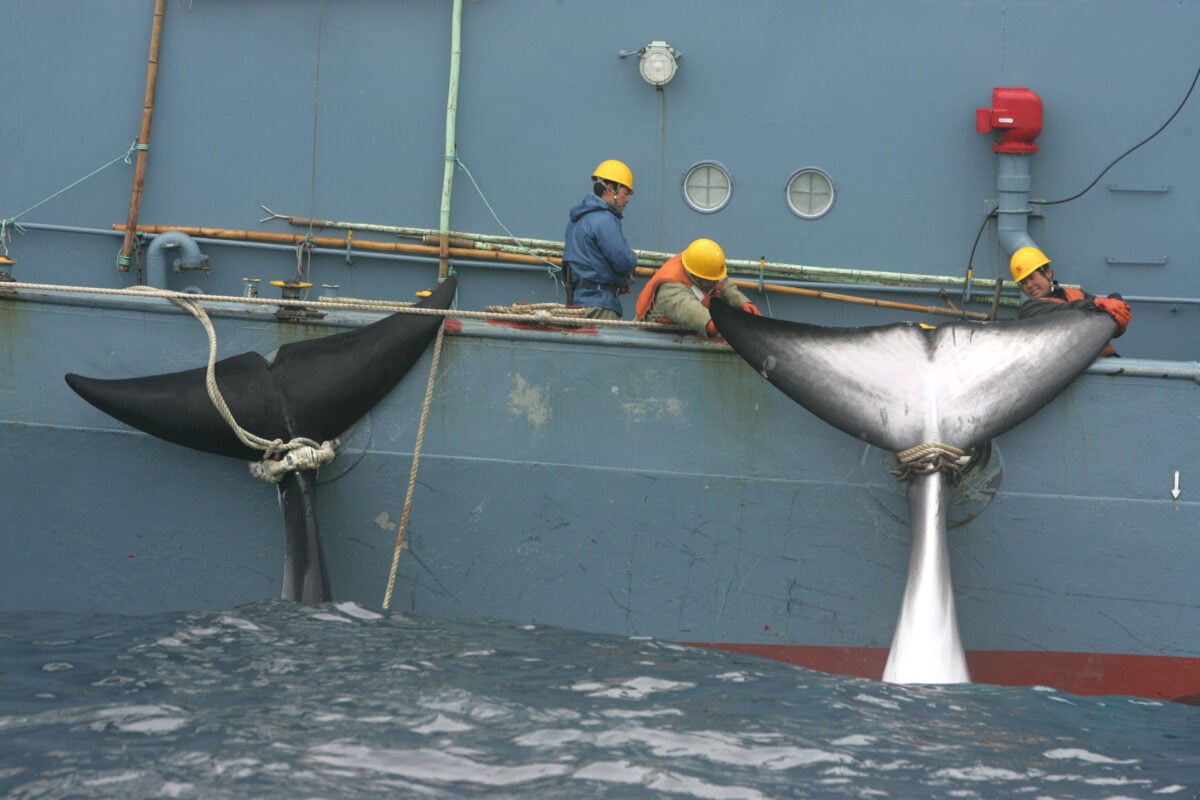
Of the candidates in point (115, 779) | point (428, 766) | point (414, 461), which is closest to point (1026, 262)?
point (414, 461)

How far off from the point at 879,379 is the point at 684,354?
3.33 ft

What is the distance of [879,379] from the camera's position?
6.89 metres

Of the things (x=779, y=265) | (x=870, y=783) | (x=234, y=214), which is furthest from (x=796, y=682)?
(x=234, y=214)

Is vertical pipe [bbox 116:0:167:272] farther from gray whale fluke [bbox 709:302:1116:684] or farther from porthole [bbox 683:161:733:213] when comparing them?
gray whale fluke [bbox 709:302:1116:684]

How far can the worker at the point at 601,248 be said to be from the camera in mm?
7816

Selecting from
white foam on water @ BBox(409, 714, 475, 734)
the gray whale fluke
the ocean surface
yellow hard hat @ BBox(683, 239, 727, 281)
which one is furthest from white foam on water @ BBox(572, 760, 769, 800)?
yellow hard hat @ BBox(683, 239, 727, 281)

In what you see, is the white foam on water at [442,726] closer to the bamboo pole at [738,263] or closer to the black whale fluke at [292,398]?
the black whale fluke at [292,398]

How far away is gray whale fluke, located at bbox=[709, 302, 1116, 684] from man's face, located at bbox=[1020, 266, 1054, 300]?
0.80m

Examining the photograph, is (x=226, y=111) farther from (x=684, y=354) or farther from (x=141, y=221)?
(x=684, y=354)

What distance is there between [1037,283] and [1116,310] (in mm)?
751

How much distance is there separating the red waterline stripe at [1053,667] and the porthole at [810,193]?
→ 2.76 meters

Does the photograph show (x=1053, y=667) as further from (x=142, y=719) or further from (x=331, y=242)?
(x=331, y=242)

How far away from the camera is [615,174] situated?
8008mm

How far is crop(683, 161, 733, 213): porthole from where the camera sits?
8.44 meters
